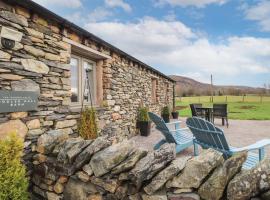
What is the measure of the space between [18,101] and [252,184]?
2772mm

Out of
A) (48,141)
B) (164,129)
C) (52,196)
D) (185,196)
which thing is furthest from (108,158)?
(164,129)

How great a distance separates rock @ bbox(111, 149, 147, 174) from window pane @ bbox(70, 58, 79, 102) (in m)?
2.50

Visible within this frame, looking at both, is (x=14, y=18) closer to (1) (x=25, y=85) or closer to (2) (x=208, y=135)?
(1) (x=25, y=85)

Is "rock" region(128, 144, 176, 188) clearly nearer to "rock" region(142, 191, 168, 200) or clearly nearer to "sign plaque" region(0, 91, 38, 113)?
"rock" region(142, 191, 168, 200)

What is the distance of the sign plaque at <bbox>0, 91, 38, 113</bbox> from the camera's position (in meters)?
2.70

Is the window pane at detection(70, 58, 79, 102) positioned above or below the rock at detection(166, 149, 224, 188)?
above

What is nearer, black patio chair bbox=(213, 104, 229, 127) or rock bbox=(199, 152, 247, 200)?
rock bbox=(199, 152, 247, 200)

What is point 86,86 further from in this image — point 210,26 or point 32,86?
point 210,26

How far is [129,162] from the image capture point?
223 centimetres

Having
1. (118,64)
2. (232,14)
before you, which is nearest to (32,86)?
(118,64)

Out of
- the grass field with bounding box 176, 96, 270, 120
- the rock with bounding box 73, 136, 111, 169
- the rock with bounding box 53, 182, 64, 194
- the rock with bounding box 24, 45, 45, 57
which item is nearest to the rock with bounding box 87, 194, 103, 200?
the rock with bounding box 73, 136, 111, 169

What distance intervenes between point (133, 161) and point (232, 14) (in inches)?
429

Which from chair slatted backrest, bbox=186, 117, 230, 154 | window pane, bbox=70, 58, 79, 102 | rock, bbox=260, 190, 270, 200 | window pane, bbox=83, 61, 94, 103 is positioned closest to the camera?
rock, bbox=260, 190, 270, 200

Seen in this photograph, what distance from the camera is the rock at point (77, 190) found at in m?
2.45
